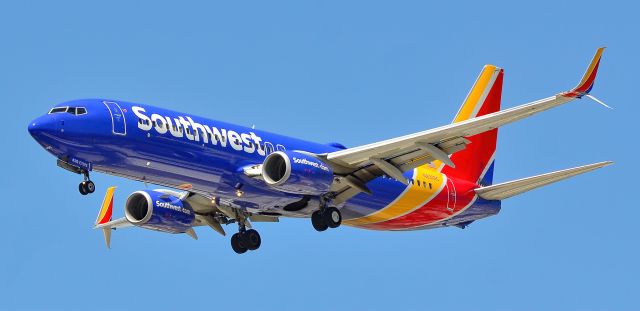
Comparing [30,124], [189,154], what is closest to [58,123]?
[30,124]

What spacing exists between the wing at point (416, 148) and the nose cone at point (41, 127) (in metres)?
11.0

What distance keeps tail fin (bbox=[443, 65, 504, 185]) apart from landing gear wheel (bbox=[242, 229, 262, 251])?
9.20 m

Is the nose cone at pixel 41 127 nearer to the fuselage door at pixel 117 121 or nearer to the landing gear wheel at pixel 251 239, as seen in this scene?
the fuselage door at pixel 117 121

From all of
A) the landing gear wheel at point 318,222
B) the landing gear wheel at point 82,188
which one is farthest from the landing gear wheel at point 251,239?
the landing gear wheel at point 82,188

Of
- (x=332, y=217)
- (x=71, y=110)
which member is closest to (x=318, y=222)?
(x=332, y=217)

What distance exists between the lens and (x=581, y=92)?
45.1m

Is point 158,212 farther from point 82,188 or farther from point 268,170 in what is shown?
point 82,188

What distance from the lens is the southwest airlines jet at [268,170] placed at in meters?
46.8

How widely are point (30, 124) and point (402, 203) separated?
1695 centimetres

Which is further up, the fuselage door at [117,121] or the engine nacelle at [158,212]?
the fuselage door at [117,121]

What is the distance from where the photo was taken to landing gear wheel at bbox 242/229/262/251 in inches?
2200

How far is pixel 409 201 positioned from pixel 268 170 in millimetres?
8386

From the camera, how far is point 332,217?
51.9 m

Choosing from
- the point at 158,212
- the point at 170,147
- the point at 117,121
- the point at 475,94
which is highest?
the point at 475,94
